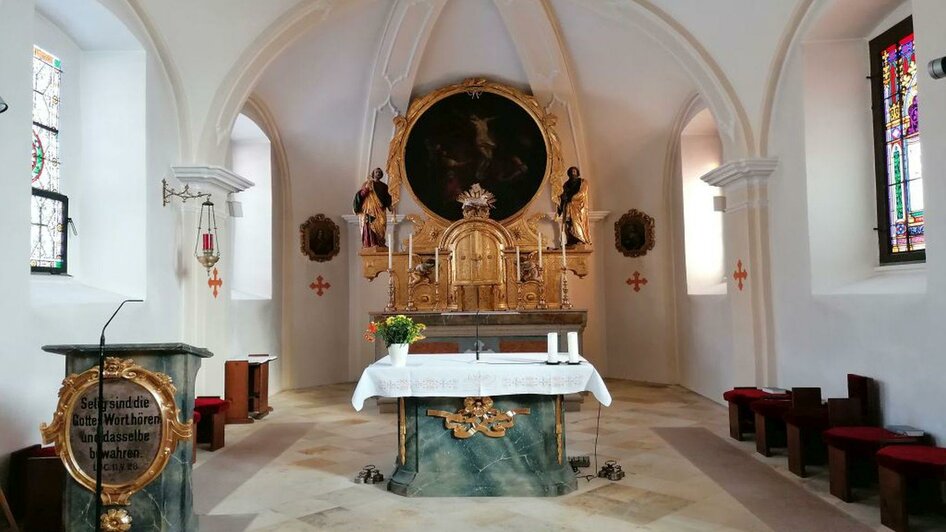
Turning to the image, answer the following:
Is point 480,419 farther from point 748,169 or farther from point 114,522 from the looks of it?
point 748,169

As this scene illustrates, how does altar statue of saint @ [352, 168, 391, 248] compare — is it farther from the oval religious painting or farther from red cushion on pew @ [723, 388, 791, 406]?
red cushion on pew @ [723, 388, 791, 406]

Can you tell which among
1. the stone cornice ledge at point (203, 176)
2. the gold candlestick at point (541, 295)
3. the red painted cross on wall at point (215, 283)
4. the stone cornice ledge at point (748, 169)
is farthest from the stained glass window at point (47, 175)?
the stone cornice ledge at point (748, 169)

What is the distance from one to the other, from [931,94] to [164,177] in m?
6.89

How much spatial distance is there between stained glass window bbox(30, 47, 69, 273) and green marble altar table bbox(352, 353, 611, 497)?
3.36 metres

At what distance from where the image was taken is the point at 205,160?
24.8 feet

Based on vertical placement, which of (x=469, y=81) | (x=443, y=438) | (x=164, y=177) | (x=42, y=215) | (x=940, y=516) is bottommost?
(x=940, y=516)

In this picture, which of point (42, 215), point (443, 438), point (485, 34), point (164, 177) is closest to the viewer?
point (443, 438)

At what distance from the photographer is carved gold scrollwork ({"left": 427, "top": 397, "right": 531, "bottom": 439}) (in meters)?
4.96

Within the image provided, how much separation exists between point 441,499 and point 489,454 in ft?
1.53

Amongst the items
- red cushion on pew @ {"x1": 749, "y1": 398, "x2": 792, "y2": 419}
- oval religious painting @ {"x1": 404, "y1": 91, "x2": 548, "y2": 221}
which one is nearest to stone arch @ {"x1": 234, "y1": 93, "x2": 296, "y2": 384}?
oval religious painting @ {"x1": 404, "y1": 91, "x2": 548, "y2": 221}

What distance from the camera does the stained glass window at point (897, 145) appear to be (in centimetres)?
600

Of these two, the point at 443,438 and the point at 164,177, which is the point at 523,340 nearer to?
the point at 443,438

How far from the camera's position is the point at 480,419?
498 centimetres

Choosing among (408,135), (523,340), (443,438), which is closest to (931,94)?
(443,438)
